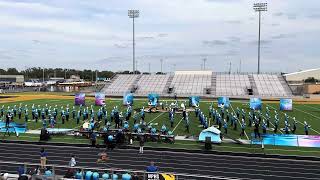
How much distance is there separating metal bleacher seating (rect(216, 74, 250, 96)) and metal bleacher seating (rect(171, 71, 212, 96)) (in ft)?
7.12

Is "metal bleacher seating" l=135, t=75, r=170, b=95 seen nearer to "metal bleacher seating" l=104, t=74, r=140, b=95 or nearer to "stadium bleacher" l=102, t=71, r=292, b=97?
"stadium bleacher" l=102, t=71, r=292, b=97

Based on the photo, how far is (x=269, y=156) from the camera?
18266 millimetres

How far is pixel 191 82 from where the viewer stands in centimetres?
7319

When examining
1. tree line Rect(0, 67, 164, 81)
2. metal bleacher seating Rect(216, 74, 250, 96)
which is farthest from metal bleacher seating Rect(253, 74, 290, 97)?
tree line Rect(0, 67, 164, 81)

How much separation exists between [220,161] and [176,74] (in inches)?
2466

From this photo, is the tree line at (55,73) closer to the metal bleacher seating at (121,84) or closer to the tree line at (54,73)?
the tree line at (54,73)

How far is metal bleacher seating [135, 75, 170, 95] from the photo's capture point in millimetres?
69000

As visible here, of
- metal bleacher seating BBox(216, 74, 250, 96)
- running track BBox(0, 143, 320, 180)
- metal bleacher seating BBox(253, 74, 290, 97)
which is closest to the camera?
running track BBox(0, 143, 320, 180)

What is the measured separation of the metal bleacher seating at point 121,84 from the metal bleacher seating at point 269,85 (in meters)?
22.6

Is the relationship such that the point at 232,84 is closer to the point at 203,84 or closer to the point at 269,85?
the point at 203,84

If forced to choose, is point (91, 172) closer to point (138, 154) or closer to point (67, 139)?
point (138, 154)

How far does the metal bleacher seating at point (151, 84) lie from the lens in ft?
226

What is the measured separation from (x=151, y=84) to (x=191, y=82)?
732 cm

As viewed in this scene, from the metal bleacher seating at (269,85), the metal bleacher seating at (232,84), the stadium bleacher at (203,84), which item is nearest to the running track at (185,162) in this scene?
the stadium bleacher at (203,84)
